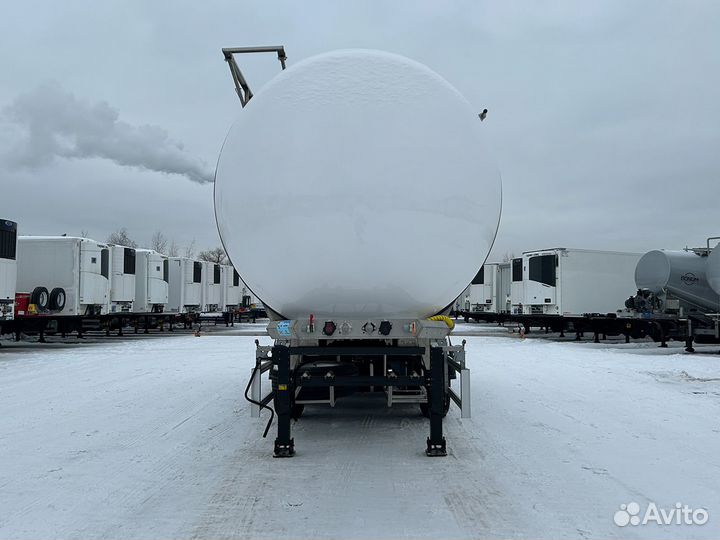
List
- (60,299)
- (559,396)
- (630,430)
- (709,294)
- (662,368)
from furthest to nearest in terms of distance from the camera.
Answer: (60,299) < (709,294) < (662,368) < (559,396) < (630,430)

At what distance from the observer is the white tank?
4.51 meters

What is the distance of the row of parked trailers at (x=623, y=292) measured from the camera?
603 inches

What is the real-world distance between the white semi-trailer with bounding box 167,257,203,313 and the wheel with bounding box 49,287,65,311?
7.06m

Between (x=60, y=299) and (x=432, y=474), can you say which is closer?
(x=432, y=474)

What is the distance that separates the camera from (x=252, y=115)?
491 centimetres

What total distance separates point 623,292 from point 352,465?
57.0ft

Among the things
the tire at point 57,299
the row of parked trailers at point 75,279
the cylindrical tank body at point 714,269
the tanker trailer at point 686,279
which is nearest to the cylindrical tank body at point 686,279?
the tanker trailer at point 686,279

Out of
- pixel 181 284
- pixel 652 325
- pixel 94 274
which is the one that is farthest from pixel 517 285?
pixel 94 274

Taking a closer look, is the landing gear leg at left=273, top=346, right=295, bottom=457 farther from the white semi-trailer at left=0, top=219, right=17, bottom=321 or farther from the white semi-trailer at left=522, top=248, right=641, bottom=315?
the white semi-trailer at left=522, top=248, right=641, bottom=315

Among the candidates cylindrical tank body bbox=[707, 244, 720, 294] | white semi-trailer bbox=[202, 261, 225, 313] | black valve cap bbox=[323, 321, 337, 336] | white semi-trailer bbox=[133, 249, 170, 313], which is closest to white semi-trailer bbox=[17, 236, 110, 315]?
white semi-trailer bbox=[133, 249, 170, 313]

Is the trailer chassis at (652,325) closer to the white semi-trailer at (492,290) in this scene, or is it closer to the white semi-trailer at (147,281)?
the white semi-trailer at (492,290)

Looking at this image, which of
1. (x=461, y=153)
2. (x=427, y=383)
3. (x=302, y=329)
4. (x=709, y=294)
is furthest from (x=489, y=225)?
(x=709, y=294)

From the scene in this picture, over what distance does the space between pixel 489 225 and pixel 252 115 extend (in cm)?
237

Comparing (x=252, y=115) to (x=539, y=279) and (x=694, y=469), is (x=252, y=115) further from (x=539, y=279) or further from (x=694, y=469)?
(x=539, y=279)
